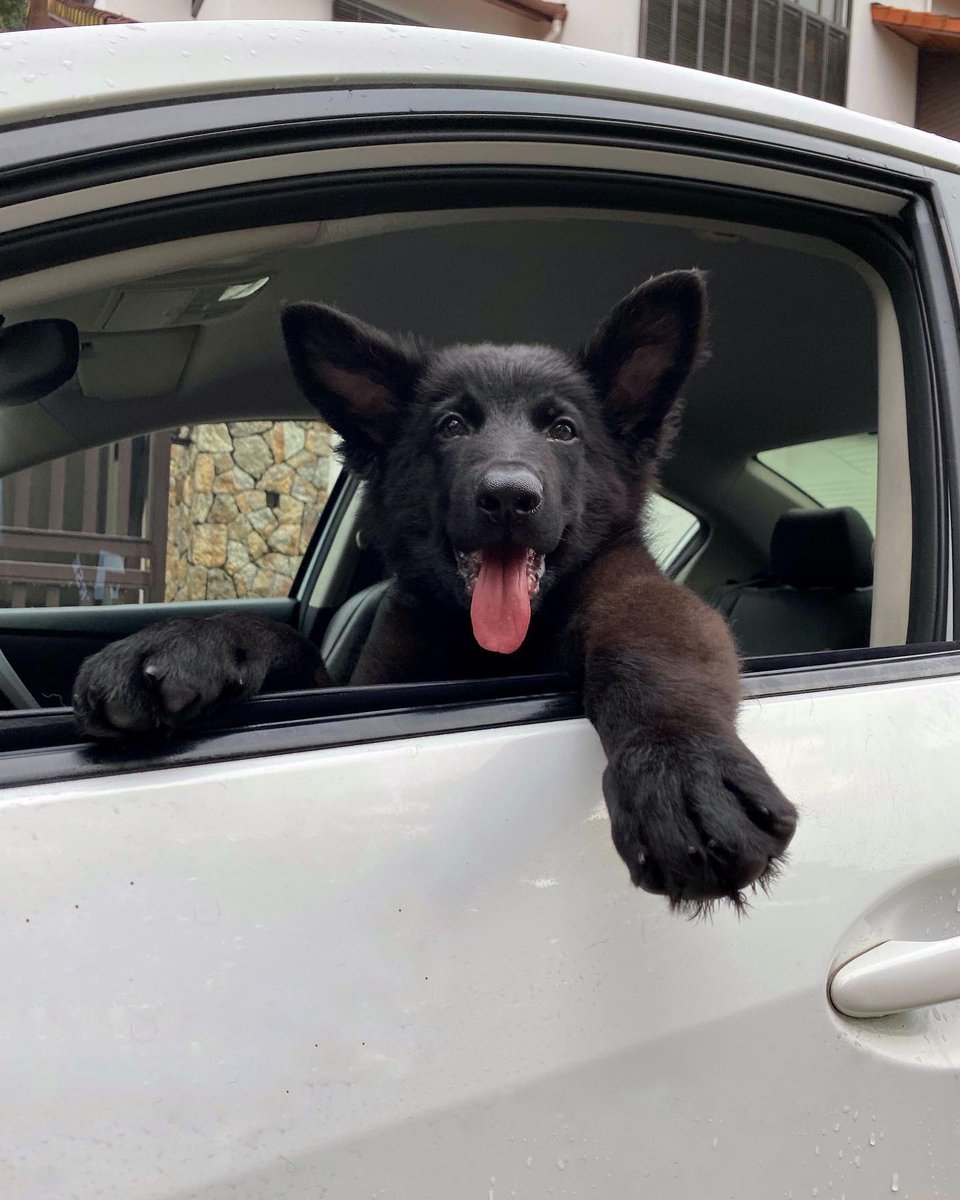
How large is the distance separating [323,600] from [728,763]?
9.99ft

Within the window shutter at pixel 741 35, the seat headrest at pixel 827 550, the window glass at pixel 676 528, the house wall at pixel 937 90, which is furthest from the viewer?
the house wall at pixel 937 90

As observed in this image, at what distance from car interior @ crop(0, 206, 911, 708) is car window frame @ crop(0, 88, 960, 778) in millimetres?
109

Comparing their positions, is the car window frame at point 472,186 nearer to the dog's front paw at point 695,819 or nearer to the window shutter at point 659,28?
the dog's front paw at point 695,819

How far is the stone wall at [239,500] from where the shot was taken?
379 cm

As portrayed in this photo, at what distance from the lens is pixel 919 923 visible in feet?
4.35

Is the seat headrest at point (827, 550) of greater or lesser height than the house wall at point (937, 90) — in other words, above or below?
below

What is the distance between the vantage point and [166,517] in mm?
3922

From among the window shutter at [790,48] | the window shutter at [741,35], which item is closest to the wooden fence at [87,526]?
the window shutter at [741,35]

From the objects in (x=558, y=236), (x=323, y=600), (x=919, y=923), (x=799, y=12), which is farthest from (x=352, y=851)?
(x=799, y=12)

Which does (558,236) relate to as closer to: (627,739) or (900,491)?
(900,491)

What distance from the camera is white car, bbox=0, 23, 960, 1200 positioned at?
3.05ft

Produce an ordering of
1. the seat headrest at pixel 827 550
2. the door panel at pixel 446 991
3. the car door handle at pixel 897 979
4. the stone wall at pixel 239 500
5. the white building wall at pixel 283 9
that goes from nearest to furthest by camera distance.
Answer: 1. the door panel at pixel 446 991
2. the car door handle at pixel 897 979
3. the seat headrest at pixel 827 550
4. the stone wall at pixel 239 500
5. the white building wall at pixel 283 9

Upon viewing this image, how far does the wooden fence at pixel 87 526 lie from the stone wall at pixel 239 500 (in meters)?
0.14

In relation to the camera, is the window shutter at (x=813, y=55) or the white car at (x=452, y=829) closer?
the white car at (x=452, y=829)
